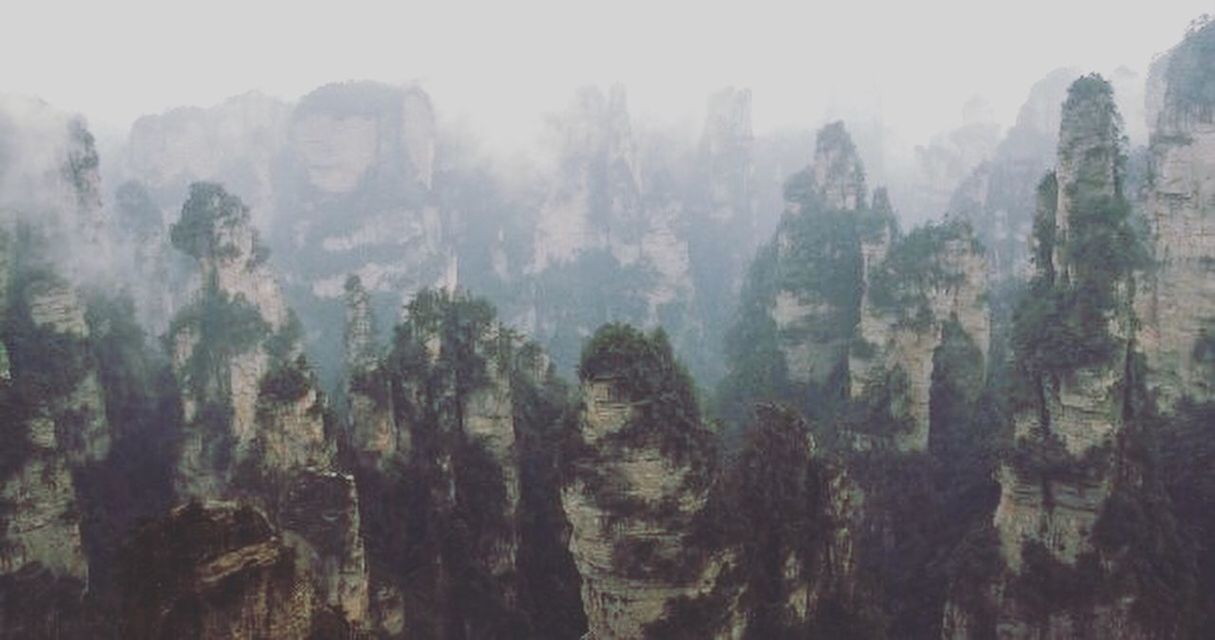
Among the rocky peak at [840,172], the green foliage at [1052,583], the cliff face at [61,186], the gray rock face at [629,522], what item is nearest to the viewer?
the gray rock face at [629,522]

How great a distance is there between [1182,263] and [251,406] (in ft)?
109

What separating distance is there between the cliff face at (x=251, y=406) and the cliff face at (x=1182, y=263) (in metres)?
25.0

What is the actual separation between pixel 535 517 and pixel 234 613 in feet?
62.7

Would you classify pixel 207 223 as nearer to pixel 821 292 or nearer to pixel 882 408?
pixel 821 292

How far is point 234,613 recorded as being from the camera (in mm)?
9086

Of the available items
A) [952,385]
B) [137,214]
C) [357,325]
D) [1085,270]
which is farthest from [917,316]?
[137,214]

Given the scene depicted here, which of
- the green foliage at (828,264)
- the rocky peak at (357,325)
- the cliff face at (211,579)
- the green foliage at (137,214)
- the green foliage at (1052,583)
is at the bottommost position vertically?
the green foliage at (1052,583)

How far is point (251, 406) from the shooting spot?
36.0 meters

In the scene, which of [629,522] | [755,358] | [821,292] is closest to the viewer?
[629,522]

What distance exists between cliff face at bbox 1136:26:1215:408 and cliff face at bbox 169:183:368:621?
25.0 metres

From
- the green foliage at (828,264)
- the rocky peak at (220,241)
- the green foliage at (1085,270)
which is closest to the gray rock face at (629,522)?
the green foliage at (1085,270)

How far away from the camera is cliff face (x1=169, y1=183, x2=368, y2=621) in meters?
19.8

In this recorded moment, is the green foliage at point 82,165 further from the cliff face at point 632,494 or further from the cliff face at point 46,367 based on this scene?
the cliff face at point 632,494

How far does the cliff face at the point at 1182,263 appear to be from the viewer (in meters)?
31.5
